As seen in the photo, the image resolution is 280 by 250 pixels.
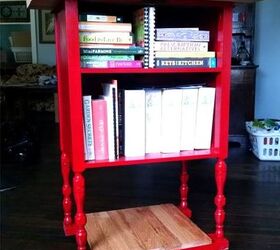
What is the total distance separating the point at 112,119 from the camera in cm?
132

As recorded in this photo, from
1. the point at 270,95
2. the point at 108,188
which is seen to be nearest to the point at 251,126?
the point at 270,95

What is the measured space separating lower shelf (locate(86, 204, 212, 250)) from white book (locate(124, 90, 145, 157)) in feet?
1.27

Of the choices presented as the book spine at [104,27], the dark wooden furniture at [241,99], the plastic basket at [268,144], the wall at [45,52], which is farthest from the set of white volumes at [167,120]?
the wall at [45,52]

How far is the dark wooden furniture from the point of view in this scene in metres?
3.24

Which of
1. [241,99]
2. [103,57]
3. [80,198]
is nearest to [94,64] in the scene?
[103,57]

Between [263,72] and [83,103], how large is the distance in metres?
2.88

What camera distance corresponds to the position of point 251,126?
3105 mm

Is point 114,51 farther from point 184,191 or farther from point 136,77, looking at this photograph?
point 184,191

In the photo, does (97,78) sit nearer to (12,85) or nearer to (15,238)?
(15,238)

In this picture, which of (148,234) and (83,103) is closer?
(83,103)

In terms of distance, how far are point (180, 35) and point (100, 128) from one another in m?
0.45

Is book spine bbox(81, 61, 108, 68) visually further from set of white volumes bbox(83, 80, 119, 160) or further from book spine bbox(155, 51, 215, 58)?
book spine bbox(155, 51, 215, 58)

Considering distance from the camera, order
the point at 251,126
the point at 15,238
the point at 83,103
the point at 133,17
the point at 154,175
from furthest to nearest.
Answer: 1. the point at 251,126
2. the point at 154,175
3. the point at 15,238
4. the point at 133,17
5. the point at 83,103

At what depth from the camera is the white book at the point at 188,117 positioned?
4.60 feet
